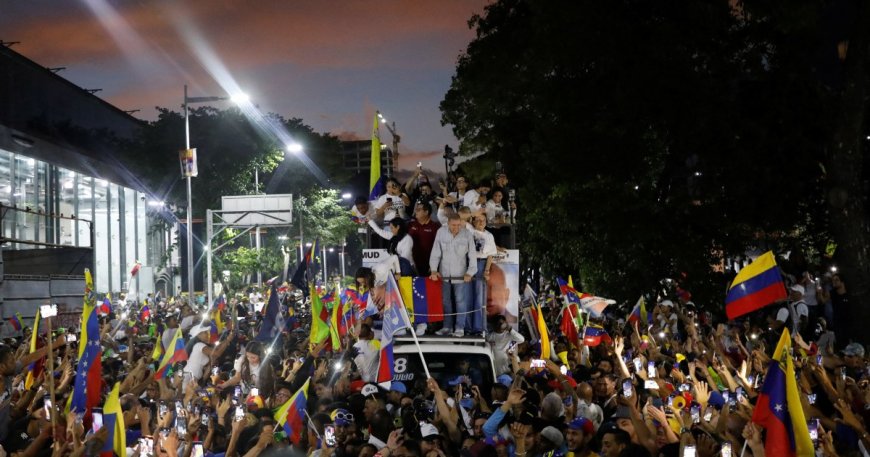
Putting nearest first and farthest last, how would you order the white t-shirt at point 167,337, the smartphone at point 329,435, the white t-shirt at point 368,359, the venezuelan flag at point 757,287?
the smartphone at point 329,435 < the venezuelan flag at point 757,287 < the white t-shirt at point 368,359 < the white t-shirt at point 167,337

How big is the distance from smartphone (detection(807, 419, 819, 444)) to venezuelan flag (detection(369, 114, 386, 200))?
7781 mm

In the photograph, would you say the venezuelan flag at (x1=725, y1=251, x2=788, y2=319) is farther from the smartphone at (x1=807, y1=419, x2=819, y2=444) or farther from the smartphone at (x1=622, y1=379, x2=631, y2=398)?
the smartphone at (x1=807, y1=419, x2=819, y2=444)

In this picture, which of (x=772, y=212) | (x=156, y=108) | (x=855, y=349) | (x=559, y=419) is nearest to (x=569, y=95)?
(x=772, y=212)

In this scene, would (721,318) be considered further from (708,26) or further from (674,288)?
(708,26)

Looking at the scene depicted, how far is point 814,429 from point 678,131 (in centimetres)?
1347

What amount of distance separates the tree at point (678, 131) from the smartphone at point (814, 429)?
12103 mm

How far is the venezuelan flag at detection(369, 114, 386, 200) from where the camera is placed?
1403 cm

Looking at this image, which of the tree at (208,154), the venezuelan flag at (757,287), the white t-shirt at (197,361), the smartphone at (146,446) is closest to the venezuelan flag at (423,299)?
the white t-shirt at (197,361)

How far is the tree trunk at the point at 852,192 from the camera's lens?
675 inches

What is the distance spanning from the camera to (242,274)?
45.8 metres

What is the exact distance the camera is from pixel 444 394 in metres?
9.23

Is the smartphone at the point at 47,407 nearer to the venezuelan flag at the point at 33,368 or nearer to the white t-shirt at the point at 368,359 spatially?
the venezuelan flag at the point at 33,368

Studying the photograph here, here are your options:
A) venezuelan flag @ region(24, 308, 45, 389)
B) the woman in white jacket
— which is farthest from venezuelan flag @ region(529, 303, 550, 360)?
venezuelan flag @ region(24, 308, 45, 389)

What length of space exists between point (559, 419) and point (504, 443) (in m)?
0.81
